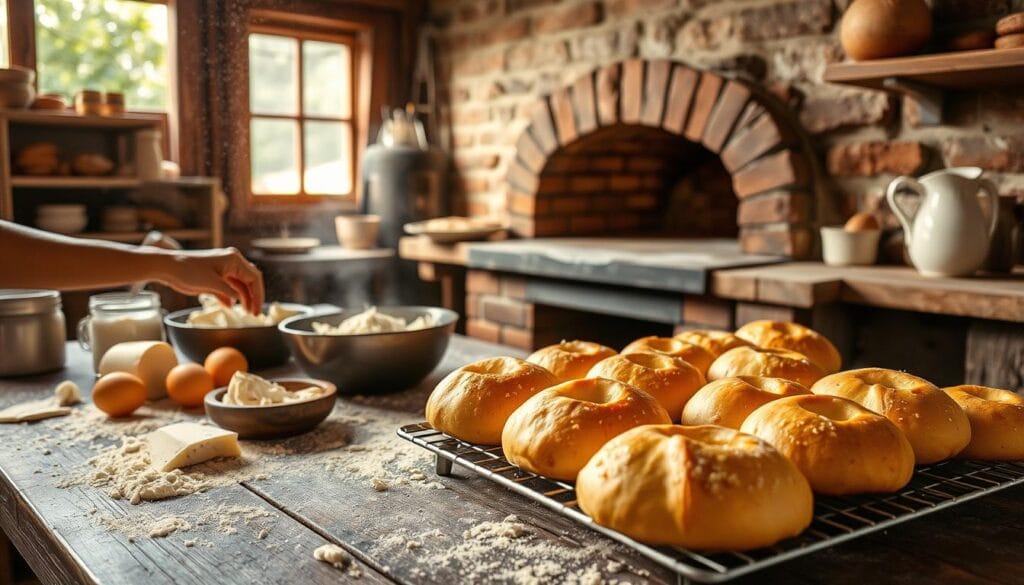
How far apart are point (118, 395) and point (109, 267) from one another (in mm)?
275

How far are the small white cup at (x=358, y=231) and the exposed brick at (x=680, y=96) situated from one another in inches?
60.0

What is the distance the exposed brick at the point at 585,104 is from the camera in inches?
130

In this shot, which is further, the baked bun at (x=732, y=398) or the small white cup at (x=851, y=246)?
the small white cup at (x=851, y=246)

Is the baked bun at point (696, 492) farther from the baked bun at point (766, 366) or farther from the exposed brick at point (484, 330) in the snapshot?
the exposed brick at point (484, 330)

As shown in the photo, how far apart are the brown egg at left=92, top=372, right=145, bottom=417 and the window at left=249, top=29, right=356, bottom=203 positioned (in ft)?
9.24

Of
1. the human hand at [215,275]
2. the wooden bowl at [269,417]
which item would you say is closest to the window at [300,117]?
the human hand at [215,275]

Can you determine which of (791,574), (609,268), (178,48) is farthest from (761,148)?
(178,48)

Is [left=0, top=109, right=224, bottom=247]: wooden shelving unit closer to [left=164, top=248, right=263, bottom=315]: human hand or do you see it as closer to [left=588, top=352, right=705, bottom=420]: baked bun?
[left=164, top=248, right=263, bottom=315]: human hand

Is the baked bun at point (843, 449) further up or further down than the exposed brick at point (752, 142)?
further down

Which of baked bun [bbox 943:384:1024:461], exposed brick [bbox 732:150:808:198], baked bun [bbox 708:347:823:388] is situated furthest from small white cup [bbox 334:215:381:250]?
baked bun [bbox 943:384:1024:461]

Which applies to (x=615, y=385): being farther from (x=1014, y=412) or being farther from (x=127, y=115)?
(x=127, y=115)

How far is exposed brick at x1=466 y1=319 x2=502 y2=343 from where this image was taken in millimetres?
3422

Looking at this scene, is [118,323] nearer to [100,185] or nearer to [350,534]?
[350,534]

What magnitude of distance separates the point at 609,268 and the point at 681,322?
268mm
